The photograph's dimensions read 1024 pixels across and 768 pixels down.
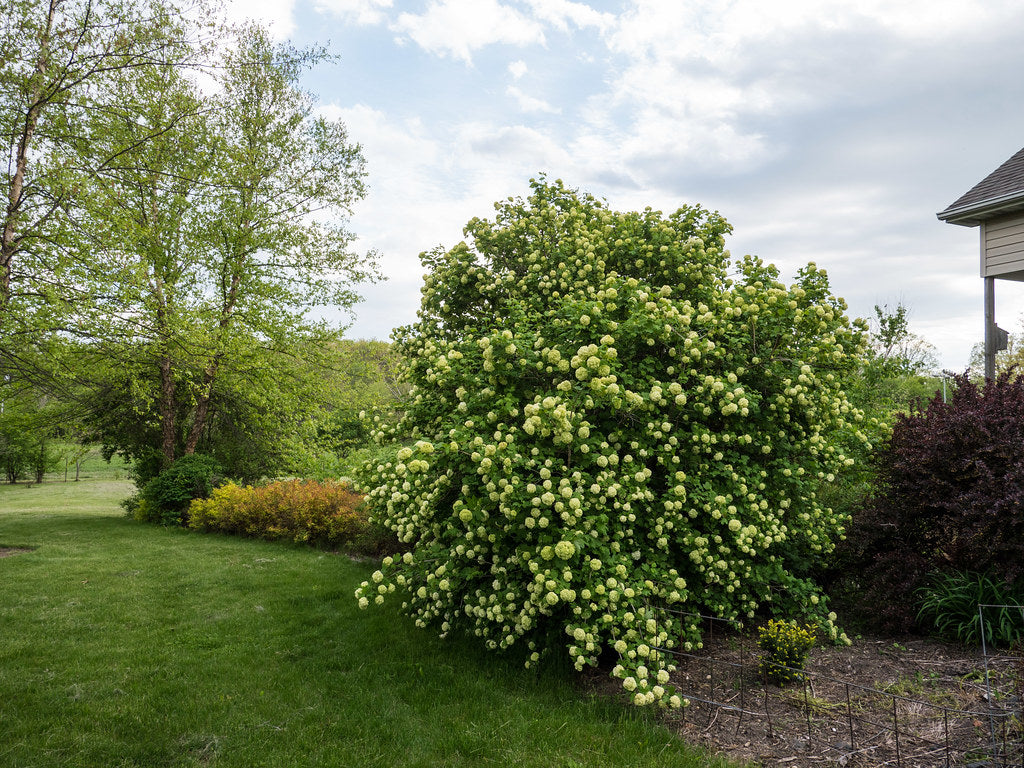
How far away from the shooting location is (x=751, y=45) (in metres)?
6.98

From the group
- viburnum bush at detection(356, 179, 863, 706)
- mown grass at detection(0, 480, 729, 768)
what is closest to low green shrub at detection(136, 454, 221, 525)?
mown grass at detection(0, 480, 729, 768)

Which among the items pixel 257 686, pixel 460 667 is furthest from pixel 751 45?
pixel 257 686

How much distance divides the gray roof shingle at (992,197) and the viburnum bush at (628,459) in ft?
15.5

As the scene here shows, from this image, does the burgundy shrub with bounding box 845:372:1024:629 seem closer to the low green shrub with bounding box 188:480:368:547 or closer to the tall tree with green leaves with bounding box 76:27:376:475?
the low green shrub with bounding box 188:480:368:547

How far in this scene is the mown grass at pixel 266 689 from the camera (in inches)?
130

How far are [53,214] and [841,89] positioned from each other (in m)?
10.7

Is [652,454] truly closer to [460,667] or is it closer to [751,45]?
[460,667]

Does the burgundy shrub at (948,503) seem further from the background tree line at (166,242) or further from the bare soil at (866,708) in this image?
the background tree line at (166,242)

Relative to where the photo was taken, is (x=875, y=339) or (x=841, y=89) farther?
(x=875, y=339)

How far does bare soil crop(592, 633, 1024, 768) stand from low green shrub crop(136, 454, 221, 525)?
1110 centimetres

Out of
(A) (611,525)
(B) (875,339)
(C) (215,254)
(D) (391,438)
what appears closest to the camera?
(A) (611,525)

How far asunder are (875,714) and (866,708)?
0.23 ft

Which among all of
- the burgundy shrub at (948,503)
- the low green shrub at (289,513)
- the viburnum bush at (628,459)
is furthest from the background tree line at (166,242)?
the burgundy shrub at (948,503)

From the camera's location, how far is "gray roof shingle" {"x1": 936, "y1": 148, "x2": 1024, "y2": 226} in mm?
7629
